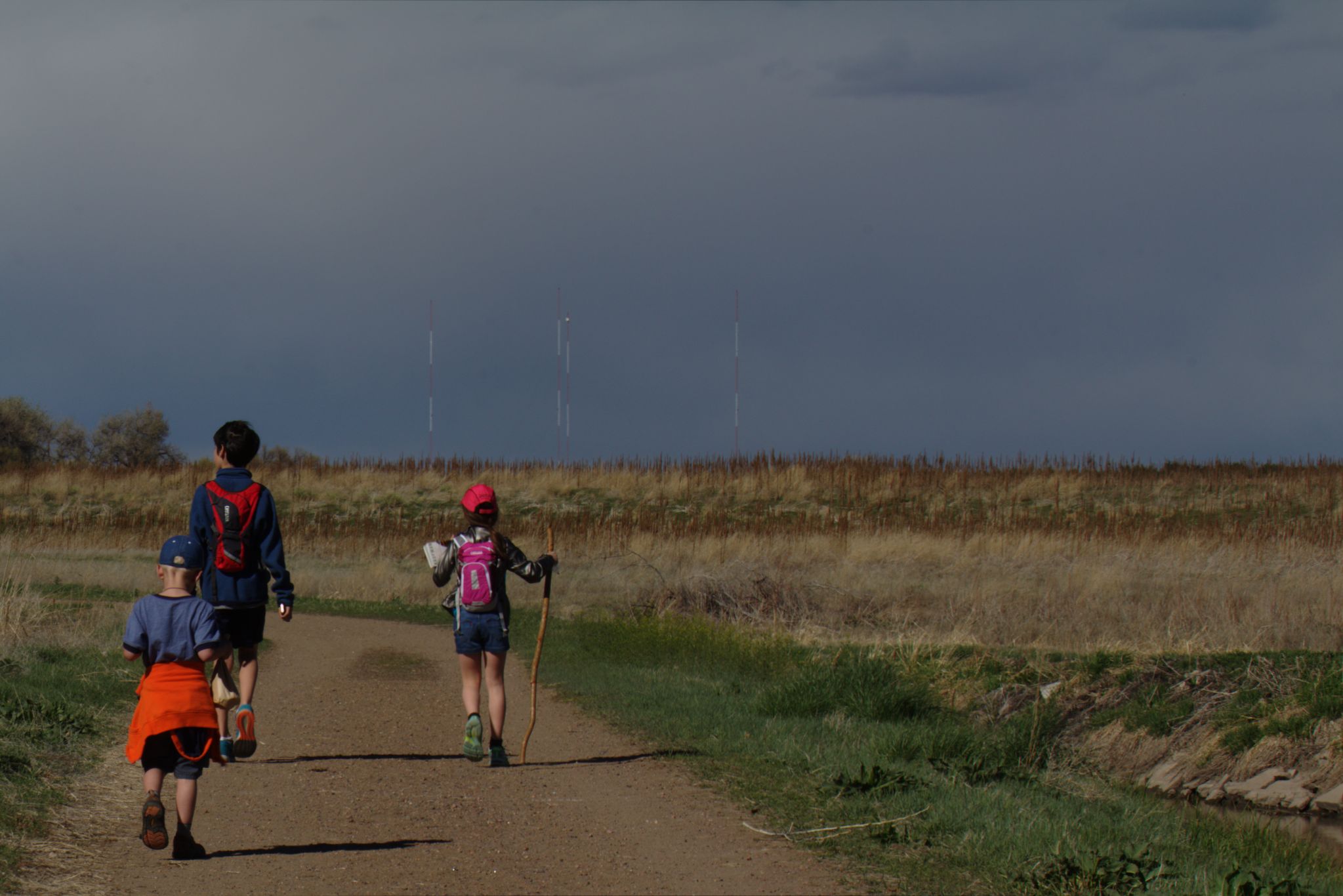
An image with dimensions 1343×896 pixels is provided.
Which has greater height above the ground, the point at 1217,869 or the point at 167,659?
the point at 167,659

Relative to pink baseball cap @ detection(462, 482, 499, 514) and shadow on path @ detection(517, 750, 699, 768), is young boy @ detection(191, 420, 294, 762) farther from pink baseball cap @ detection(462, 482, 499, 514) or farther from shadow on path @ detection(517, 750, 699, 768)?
shadow on path @ detection(517, 750, 699, 768)

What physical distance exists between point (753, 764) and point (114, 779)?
14.4 ft

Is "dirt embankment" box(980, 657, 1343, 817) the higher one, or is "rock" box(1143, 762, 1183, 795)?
"dirt embankment" box(980, 657, 1343, 817)

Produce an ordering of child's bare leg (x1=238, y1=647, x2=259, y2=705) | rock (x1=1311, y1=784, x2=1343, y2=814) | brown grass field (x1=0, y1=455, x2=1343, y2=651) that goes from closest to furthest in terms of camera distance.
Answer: child's bare leg (x1=238, y1=647, x2=259, y2=705) → rock (x1=1311, y1=784, x2=1343, y2=814) → brown grass field (x1=0, y1=455, x2=1343, y2=651)

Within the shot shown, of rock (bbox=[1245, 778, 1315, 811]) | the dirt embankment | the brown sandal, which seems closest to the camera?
the brown sandal

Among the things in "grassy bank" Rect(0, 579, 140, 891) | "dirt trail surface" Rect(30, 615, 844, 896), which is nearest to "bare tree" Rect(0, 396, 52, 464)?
"grassy bank" Rect(0, 579, 140, 891)

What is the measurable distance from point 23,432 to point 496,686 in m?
68.7

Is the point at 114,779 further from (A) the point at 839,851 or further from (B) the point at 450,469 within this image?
(B) the point at 450,469

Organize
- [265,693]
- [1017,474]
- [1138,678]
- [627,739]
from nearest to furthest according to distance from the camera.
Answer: [627,739]
[265,693]
[1138,678]
[1017,474]

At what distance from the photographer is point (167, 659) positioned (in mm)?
6227

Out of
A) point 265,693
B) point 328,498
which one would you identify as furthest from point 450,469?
point 265,693

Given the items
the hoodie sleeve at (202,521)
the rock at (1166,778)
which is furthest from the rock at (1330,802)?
the hoodie sleeve at (202,521)

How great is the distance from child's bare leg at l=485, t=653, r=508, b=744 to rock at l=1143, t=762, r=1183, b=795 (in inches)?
280

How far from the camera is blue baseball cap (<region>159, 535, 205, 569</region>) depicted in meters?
6.42
